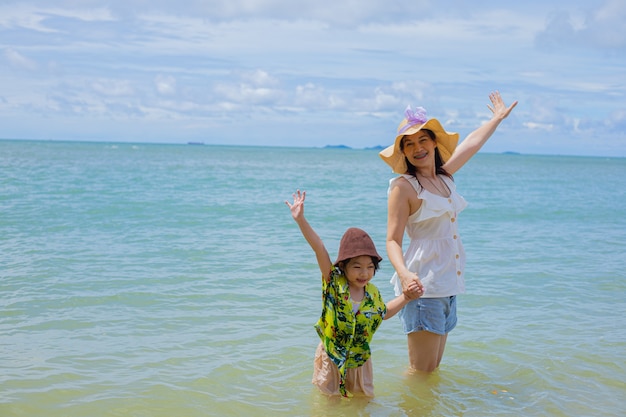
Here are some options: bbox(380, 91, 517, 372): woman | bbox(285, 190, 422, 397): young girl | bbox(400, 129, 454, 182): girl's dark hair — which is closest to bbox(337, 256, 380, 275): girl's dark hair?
Answer: bbox(285, 190, 422, 397): young girl

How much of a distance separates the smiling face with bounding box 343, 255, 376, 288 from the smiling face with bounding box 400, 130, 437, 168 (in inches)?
31.5

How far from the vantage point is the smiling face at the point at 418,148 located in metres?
4.51

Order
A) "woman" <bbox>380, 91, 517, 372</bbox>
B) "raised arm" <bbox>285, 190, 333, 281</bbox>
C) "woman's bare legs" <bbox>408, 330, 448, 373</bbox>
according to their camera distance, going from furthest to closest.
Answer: "woman's bare legs" <bbox>408, 330, 448, 373</bbox>
"woman" <bbox>380, 91, 517, 372</bbox>
"raised arm" <bbox>285, 190, 333, 281</bbox>

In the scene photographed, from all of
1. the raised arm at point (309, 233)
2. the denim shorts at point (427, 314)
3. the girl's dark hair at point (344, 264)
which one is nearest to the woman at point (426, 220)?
the denim shorts at point (427, 314)

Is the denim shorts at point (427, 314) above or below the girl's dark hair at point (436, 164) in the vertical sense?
below

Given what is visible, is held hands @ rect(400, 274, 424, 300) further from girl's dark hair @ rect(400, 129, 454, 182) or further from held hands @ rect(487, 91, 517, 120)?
held hands @ rect(487, 91, 517, 120)

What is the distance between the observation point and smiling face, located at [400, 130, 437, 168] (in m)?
4.51

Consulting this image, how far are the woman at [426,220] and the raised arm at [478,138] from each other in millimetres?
160

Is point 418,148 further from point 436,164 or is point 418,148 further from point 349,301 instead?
point 349,301

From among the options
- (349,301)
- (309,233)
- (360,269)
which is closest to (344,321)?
(349,301)

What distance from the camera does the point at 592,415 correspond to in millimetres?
4883

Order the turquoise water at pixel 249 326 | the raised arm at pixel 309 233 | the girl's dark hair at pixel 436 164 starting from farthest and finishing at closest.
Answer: the turquoise water at pixel 249 326 → the girl's dark hair at pixel 436 164 → the raised arm at pixel 309 233

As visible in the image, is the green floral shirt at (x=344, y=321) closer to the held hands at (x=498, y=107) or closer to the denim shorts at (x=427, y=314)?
the denim shorts at (x=427, y=314)

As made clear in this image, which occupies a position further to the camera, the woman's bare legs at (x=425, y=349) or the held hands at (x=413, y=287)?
the woman's bare legs at (x=425, y=349)
